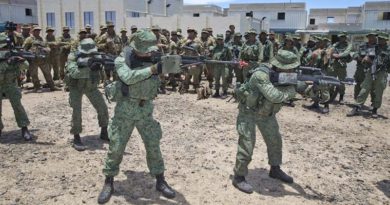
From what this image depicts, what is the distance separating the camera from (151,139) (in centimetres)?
428

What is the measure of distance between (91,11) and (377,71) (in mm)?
32264

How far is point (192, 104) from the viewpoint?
32.7 ft

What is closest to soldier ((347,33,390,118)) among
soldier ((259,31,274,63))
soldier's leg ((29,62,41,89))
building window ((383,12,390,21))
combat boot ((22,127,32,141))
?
soldier ((259,31,274,63))

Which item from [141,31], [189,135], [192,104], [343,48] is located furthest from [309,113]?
[141,31]

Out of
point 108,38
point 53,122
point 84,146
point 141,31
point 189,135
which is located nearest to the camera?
point 141,31

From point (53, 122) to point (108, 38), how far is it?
4.22m

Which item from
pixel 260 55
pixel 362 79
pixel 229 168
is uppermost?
pixel 260 55

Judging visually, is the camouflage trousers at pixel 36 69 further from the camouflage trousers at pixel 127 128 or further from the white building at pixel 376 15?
the white building at pixel 376 15

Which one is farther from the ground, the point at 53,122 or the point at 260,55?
the point at 260,55

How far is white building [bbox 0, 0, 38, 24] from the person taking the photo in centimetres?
4369

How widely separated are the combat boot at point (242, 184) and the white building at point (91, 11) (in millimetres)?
31328

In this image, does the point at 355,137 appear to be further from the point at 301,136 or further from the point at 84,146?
the point at 84,146

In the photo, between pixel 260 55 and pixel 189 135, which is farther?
pixel 260 55

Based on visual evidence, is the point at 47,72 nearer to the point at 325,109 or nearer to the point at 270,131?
the point at 325,109
